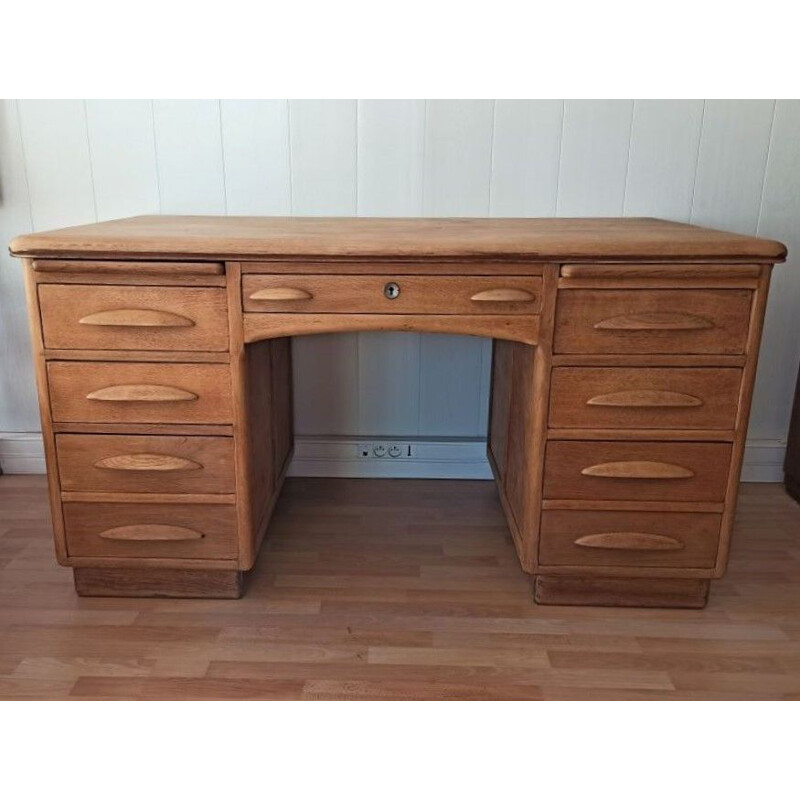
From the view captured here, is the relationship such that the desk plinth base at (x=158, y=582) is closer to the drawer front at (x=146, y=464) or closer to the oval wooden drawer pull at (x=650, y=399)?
the drawer front at (x=146, y=464)

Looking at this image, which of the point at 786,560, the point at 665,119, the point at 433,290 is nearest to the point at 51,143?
the point at 433,290

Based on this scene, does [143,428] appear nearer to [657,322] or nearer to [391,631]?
[391,631]

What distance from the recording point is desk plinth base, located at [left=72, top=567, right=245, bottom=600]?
66.1 inches

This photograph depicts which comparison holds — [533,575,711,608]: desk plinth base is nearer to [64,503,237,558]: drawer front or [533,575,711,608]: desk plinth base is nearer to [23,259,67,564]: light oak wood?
[64,503,237,558]: drawer front

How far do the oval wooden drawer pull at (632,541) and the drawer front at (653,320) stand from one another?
420 millimetres

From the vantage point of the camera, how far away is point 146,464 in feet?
5.15

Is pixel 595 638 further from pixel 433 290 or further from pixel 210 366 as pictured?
pixel 210 366

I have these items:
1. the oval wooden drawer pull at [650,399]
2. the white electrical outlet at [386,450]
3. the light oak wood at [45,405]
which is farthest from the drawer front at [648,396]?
the light oak wood at [45,405]

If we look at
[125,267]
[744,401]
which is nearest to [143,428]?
[125,267]

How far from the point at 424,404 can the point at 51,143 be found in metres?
1.34

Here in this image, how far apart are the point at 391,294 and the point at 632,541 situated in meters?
0.77

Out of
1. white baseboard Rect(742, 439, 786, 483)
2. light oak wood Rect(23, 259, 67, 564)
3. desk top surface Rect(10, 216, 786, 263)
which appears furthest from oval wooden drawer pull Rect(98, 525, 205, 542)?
white baseboard Rect(742, 439, 786, 483)

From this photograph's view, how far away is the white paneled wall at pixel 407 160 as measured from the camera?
6.70 feet

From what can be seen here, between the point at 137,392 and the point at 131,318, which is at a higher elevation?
the point at 131,318
